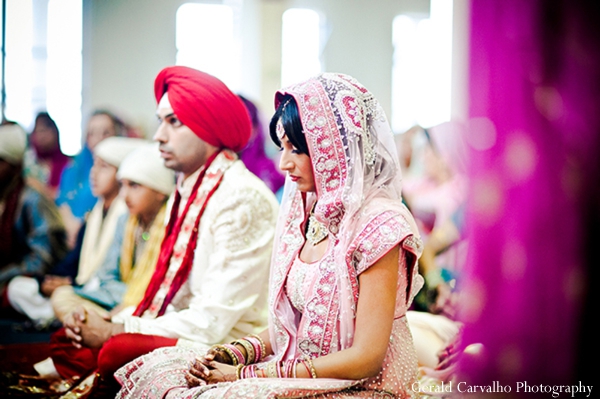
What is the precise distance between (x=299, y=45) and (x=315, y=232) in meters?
6.37

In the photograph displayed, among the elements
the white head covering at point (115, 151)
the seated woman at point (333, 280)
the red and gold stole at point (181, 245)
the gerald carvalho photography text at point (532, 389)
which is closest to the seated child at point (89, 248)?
the white head covering at point (115, 151)

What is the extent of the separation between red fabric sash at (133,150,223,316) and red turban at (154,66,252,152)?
11 cm

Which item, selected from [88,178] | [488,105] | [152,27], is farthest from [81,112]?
[488,105]

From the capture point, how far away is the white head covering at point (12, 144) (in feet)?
17.2

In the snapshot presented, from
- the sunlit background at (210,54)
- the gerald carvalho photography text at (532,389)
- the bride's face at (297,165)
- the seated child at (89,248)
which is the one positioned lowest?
the seated child at (89,248)

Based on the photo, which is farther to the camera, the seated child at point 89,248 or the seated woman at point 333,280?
the seated child at point 89,248

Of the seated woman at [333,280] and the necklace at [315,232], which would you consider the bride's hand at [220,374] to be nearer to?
the seated woman at [333,280]

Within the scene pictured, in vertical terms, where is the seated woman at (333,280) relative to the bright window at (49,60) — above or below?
below

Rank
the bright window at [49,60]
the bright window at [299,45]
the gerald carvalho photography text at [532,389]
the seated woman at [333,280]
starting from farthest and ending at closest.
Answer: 1. the bright window at [299,45]
2. the bright window at [49,60]
3. the seated woman at [333,280]
4. the gerald carvalho photography text at [532,389]

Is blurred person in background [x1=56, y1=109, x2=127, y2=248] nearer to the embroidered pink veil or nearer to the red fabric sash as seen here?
the red fabric sash

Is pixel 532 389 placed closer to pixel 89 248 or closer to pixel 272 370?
pixel 272 370

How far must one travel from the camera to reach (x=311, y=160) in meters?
1.90

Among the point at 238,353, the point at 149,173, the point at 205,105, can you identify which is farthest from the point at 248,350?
the point at 149,173

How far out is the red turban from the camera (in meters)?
2.76
